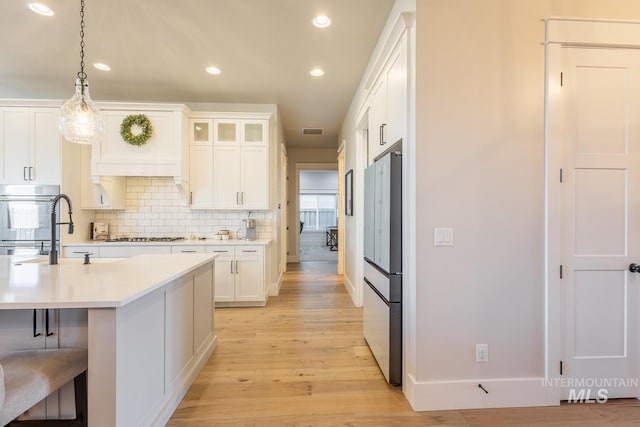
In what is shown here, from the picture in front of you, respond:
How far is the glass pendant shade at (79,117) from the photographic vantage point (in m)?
2.28

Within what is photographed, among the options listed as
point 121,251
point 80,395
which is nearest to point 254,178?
point 121,251

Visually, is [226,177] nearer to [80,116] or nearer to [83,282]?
[80,116]

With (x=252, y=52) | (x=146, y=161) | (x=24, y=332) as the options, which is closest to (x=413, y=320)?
(x=24, y=332)

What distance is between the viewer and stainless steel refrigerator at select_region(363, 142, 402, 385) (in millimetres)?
2066

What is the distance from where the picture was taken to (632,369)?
1.98 m

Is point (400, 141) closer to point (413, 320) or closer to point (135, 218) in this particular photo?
point (413, 320)

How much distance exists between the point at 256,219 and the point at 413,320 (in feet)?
10.2

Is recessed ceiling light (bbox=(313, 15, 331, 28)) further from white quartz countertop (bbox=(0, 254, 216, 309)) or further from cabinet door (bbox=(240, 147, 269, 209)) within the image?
white quartz countertop (bbox=(0, 254, 216, 309))

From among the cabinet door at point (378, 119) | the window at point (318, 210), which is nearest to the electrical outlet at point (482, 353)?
the cabinet door at point (378, 119)

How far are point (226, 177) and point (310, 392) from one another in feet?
10.1

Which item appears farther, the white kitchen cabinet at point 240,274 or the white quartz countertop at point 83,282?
the white kitchen cabinet at point 240,274

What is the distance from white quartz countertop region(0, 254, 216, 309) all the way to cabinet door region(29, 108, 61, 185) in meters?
1.61

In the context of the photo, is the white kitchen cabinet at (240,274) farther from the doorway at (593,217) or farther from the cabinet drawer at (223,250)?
the doorway at (593,217)

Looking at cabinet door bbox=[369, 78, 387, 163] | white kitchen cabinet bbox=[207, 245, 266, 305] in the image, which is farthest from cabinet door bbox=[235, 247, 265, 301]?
cabinet door bbox=[369, 78, 387, 163]
